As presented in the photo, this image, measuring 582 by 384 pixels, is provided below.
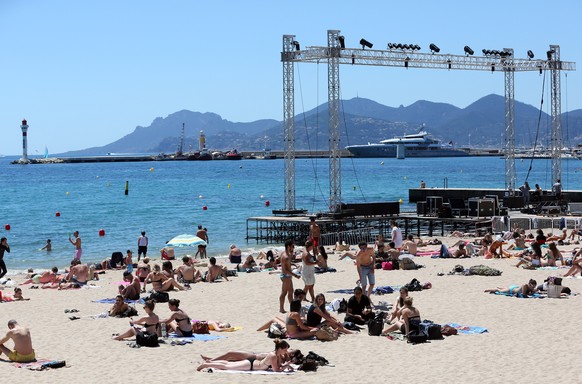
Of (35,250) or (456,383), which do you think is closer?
(456,383)

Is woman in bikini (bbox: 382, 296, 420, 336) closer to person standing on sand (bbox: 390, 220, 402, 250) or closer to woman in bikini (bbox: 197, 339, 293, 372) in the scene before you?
woman in bikini (bbox: 197, 339, 293, 372)

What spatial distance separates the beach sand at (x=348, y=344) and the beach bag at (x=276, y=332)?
15cm

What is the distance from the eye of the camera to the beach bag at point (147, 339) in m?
13.8

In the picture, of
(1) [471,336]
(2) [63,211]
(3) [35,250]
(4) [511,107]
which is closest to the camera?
(1) [471,336]

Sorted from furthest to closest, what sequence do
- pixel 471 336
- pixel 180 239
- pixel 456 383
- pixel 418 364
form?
1. pixel 180 239
2. pixel 471 336
3. pixel 418 364
4. pixel 456 383

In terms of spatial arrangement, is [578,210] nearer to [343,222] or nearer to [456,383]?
[343,222]

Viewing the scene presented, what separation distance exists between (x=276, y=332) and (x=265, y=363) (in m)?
2.31

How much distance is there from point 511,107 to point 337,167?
12007mm

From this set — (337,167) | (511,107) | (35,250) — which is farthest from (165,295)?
(511,107)

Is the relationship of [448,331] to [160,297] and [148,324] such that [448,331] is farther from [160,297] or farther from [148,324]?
[160,297]

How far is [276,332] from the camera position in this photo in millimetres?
14328

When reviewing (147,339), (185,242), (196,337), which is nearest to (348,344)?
(196,337)

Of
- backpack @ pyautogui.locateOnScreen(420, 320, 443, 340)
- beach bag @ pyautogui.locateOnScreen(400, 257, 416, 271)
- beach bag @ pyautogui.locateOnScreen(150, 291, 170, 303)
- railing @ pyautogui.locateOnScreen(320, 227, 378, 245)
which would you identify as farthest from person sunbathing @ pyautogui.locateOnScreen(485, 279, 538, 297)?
railing @ pyautogui.locateOnScreen(320, 227, 378, 245)

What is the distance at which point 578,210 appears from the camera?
124 ft
